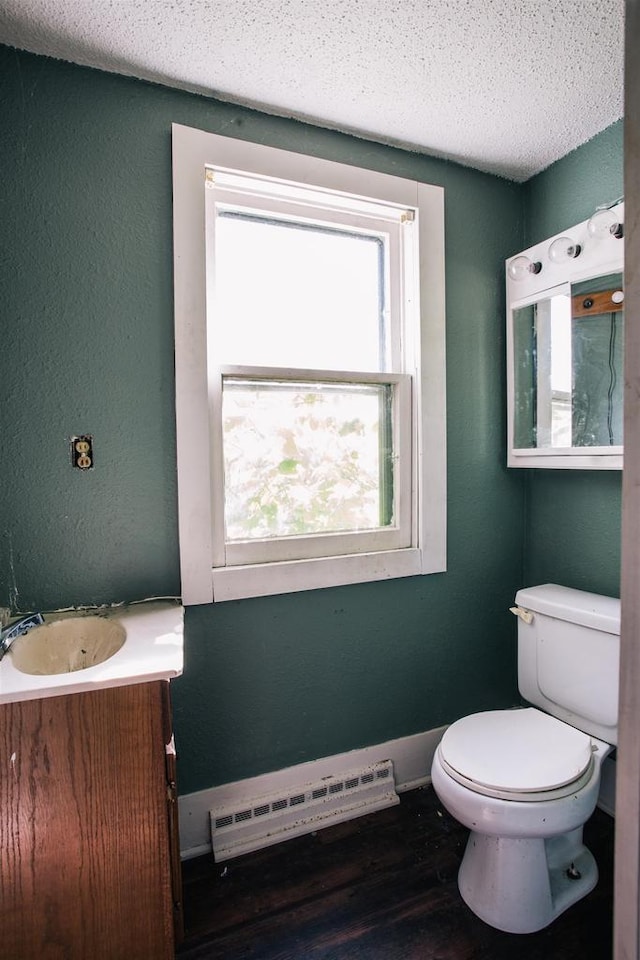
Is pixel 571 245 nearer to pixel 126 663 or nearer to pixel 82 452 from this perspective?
pixel 82 452

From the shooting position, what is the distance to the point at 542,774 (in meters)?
1.22

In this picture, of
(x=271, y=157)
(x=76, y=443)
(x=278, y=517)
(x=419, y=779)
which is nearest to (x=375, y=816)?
(x=419, y=779)

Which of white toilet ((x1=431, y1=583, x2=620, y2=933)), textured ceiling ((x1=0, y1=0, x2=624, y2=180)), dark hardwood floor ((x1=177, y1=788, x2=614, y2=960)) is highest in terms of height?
textured ceiling ((x1=0, y1=0, x2=624, y2=180))

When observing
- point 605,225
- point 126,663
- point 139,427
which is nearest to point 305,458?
point 139,427

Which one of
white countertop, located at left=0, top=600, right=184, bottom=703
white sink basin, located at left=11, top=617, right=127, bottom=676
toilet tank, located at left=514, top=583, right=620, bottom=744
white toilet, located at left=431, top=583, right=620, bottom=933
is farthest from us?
toilet tank, located at left=514, top=583, right=620, bottom=744

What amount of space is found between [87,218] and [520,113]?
1406 mm

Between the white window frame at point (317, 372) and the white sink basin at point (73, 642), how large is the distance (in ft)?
0.79

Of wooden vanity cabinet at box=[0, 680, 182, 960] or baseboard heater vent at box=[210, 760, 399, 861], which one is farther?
baseboard heater vent at box=[210, 760, 399, 861]

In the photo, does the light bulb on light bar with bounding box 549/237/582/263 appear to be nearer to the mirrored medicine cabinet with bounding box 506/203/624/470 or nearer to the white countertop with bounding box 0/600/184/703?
the mirrored medicine cabinet with bounding box 506/203/624/470

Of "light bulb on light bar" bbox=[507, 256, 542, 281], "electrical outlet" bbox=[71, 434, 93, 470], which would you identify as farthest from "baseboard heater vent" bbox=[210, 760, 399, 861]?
"light bulb on light bar" bbox=[507, 256, 542, 281]

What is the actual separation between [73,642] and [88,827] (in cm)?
47

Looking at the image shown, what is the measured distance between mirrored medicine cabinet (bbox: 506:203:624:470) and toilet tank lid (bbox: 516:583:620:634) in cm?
44

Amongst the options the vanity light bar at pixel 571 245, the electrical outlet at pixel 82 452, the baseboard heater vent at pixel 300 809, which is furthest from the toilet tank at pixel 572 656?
the electrical outlet at pixel 82 452

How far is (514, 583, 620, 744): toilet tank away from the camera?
143 centimetres
